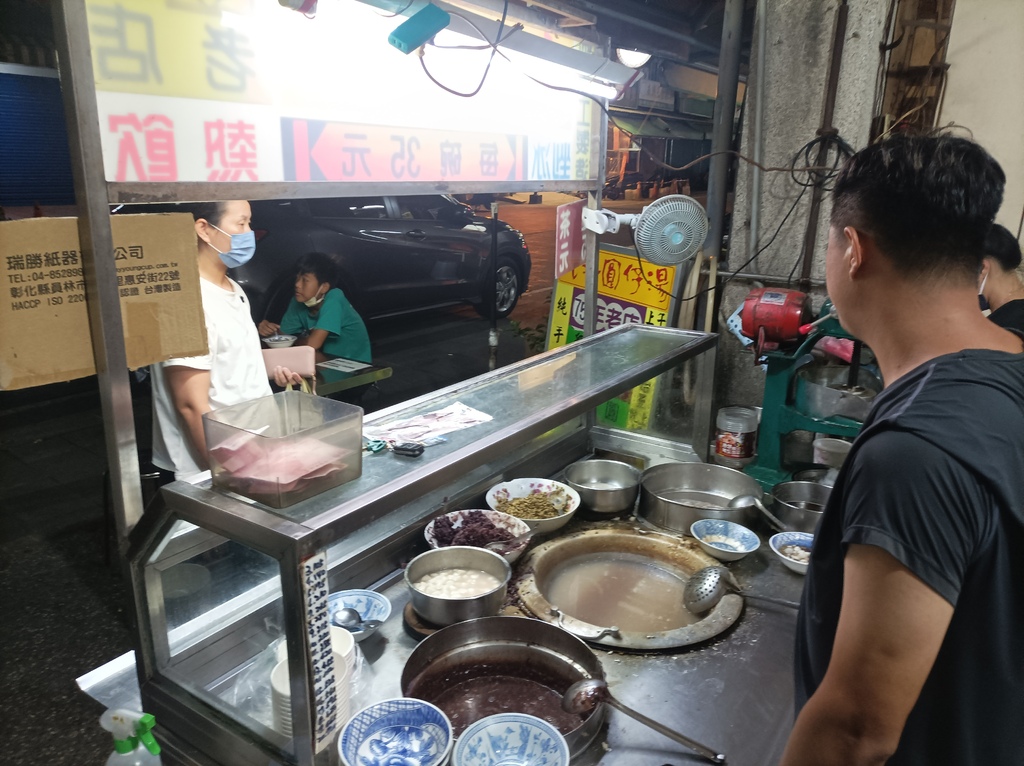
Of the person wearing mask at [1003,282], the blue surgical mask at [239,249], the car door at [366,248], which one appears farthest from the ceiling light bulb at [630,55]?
the blue surgical mask at [239,249]

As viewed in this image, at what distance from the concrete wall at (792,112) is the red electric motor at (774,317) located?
869 mm

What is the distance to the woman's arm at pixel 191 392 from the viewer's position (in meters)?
2.51

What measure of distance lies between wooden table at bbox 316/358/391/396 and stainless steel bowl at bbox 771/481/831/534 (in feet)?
8.68

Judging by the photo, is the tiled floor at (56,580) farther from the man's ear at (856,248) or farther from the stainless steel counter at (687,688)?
the man's ear at (856,248)

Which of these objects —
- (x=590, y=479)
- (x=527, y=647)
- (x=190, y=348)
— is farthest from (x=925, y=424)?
(x=590, y=479)

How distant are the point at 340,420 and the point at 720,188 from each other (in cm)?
379

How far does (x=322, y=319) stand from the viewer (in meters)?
4.72

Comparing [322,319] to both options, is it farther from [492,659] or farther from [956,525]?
[956,525]

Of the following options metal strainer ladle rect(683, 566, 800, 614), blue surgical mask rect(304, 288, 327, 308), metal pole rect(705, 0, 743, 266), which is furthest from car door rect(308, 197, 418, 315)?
metal strainer ladle rect(683, 566, 800, 614)

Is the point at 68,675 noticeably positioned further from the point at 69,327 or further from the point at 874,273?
the point at 874,273

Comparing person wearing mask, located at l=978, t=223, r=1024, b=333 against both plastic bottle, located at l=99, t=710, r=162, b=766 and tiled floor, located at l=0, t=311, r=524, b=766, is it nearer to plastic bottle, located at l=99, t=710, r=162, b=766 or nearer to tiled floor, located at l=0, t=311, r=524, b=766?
plastic bottle, located at l=99, t=710, r=162, b=766

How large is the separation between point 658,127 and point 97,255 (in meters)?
15.0

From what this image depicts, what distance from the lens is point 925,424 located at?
1031 millimetres

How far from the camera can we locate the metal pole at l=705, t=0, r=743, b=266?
4461 millimetres
